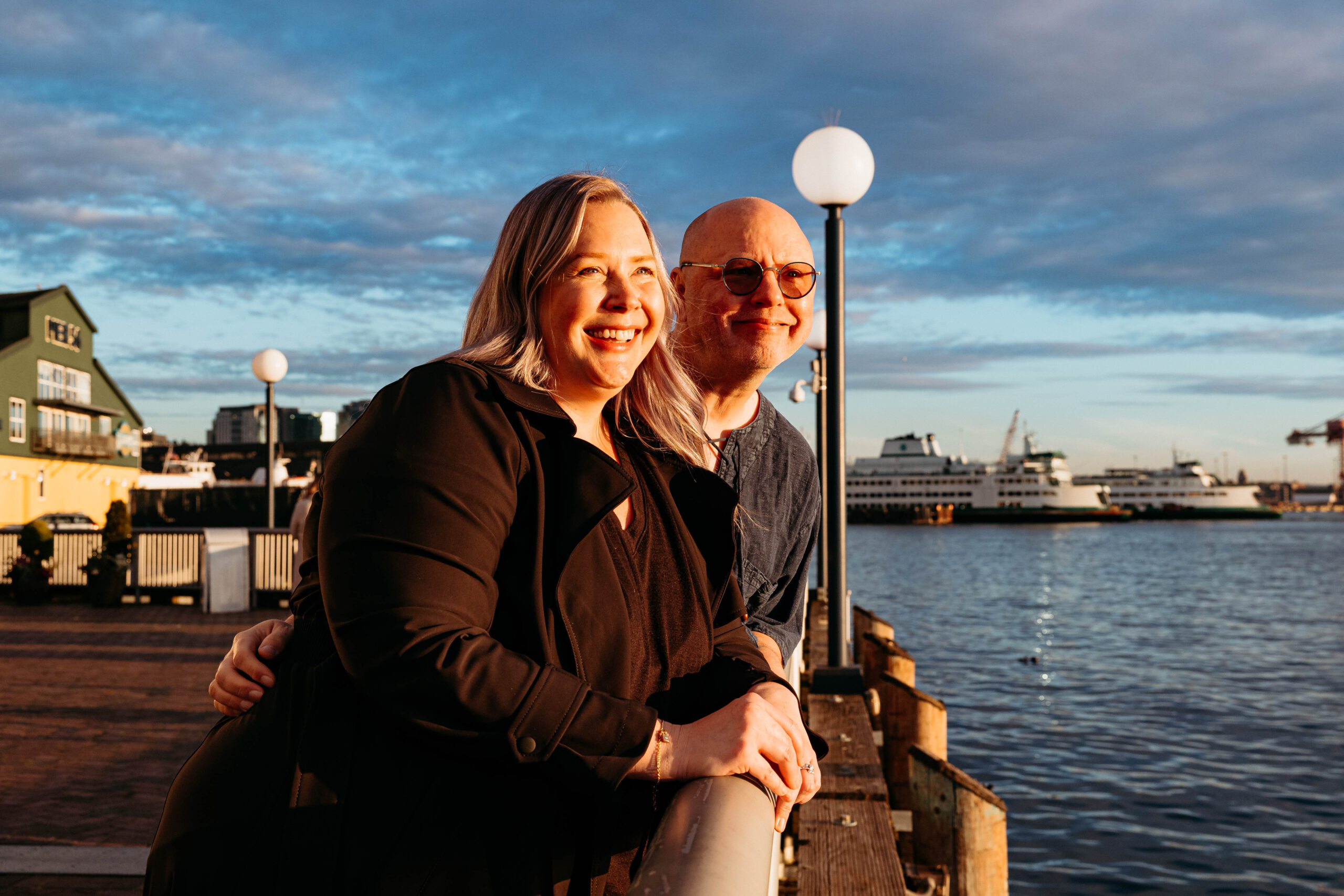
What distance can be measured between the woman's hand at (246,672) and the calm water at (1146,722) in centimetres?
948

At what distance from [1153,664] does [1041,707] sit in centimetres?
733

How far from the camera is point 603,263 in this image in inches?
73.4

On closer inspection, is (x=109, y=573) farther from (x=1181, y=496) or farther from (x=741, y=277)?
(x=1181, y=496)

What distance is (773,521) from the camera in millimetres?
2885

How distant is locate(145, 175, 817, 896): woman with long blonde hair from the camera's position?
1.42m

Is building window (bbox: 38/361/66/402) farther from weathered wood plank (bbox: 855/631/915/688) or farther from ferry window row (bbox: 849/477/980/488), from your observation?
ferry window row (bbox: 849/477/980/488)

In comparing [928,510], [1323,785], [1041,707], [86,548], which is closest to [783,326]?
[1323,785]

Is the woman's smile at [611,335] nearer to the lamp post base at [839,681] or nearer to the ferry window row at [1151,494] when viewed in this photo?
the lamp post base at [839,681]

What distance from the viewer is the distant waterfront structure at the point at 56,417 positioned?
38.0 metres

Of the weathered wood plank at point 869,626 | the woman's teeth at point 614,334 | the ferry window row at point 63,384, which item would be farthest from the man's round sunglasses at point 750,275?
the ferry window row at point 63,384

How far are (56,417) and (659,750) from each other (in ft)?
153

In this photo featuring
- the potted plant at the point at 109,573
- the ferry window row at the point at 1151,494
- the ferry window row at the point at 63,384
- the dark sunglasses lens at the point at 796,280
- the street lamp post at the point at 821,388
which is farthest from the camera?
the ferry window row at the point at 1151,494

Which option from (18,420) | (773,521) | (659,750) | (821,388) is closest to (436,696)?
(659,750)

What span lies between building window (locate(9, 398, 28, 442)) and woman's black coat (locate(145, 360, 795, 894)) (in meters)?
43.3
